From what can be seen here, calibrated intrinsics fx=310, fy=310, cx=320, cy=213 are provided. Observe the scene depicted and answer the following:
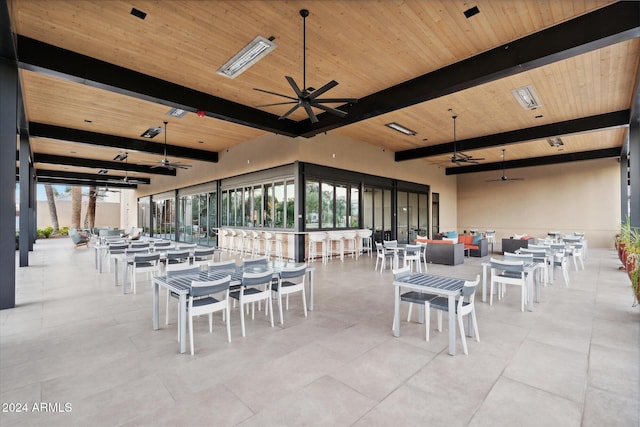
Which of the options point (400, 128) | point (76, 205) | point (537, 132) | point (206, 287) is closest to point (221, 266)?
point (206, 287)

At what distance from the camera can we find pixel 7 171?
4281 millimetres

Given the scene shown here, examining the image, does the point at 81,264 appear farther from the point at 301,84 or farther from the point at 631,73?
the point at 631,73

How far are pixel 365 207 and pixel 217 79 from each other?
7275 mm

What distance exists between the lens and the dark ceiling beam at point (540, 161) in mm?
12023

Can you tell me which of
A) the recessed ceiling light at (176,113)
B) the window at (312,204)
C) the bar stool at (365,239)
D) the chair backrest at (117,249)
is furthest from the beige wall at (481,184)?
the chair backrest at (117,249)

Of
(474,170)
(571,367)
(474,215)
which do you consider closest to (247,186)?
(571,367)

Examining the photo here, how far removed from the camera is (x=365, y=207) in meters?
11.7

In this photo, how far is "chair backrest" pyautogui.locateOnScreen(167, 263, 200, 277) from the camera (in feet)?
12.6

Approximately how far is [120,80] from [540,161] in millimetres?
15370

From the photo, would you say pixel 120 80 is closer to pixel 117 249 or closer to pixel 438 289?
pixel 117 249

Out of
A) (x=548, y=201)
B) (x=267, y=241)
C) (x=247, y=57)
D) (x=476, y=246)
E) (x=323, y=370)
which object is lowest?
(x=323, y=370)

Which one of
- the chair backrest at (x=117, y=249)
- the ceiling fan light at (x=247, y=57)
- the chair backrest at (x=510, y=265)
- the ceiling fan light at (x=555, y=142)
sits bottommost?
the chair backrest at (x=510, y=265)

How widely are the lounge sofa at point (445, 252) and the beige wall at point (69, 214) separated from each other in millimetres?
24383

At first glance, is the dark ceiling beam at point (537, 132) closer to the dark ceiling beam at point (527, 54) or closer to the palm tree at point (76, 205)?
the dark ceiling beam at point (527, 54)
